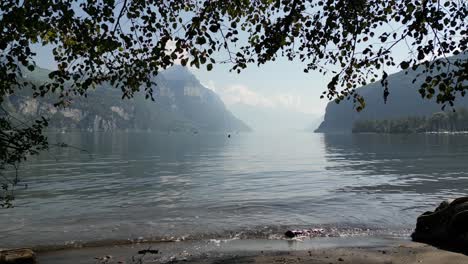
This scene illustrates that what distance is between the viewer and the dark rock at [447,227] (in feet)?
56.7

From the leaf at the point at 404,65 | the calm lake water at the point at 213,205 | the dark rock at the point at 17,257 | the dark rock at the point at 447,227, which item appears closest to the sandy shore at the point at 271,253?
the dark rock at the point at 17,257

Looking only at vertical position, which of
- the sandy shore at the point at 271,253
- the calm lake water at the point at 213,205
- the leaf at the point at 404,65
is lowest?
the calm lake water at the point at 213,205

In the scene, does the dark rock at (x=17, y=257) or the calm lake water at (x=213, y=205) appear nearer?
the dark rock at (x=17, y=257)

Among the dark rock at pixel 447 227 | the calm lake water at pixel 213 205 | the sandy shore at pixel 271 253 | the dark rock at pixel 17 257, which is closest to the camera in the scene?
the sandy shore at pixel 271 253

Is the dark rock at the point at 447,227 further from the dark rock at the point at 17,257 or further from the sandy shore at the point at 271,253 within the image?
the dark rock at the point at 17,257

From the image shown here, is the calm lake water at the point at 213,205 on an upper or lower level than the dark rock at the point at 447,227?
lower

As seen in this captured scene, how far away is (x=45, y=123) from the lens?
10.6 m

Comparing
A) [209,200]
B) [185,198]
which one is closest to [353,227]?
[209,200]

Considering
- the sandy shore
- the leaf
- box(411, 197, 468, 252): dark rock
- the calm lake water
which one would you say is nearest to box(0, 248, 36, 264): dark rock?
the sandy shore

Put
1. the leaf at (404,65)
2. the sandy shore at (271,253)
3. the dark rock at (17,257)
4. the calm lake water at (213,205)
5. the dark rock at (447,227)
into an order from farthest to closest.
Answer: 1. the calm lake water at (213,205)
2. the dark rock at (447,227)
3. the dark rock at (17,257)
4. the sandy shore at (271,253)
5. the leaf at (404,65)

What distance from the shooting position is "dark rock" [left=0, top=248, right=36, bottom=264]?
15.7m

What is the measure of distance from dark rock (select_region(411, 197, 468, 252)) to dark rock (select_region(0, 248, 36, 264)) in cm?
1841

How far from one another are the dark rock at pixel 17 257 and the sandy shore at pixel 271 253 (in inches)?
24.1

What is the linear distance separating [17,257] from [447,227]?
62.9ft
